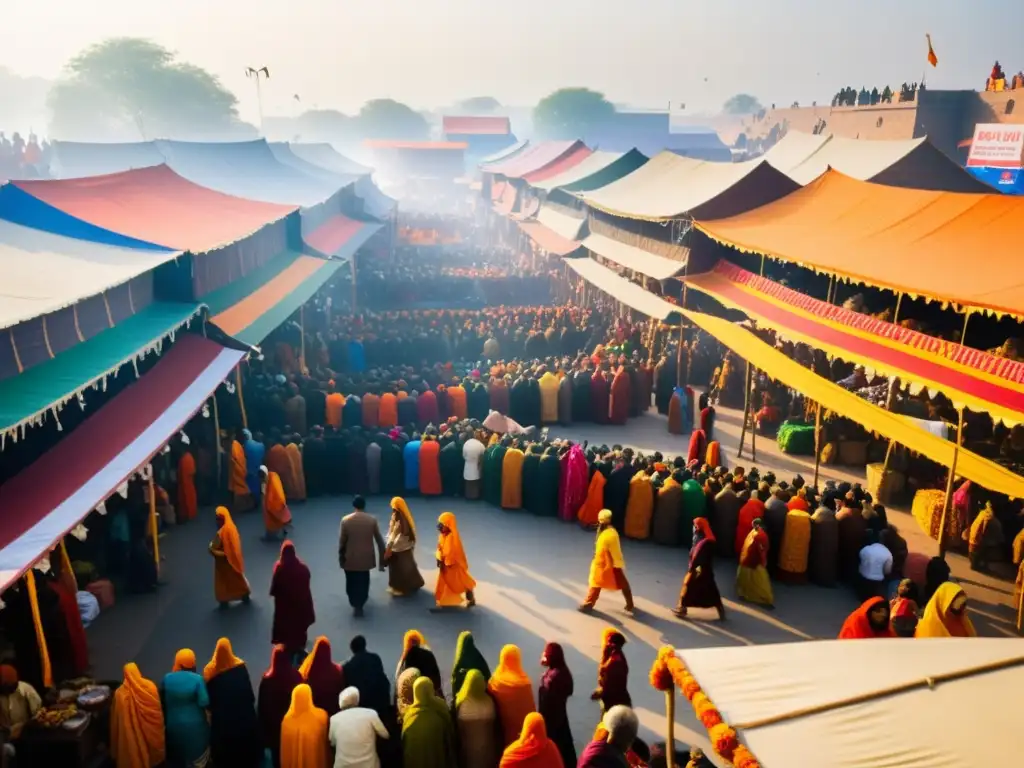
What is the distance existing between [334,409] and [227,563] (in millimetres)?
4762

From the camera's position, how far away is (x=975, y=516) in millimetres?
9961

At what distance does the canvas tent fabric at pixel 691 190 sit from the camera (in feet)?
56.6

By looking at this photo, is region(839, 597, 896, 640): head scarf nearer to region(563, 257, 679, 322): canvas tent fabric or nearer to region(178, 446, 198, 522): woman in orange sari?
region(178, 446, 198, 522): woman in orange sari

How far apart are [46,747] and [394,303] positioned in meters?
19.6

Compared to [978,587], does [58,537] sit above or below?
above

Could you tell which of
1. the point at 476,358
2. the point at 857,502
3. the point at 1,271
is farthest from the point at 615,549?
the point at 476,358

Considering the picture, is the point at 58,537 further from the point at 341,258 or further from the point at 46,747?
the point at 341,258

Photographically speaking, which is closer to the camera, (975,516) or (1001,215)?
(975,516)

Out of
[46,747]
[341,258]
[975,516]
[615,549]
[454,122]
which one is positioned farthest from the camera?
[454,122]

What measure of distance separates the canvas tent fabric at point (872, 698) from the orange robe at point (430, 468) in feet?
22.2

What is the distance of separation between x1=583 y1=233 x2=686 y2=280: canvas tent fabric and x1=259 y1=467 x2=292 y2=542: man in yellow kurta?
996 centimetres

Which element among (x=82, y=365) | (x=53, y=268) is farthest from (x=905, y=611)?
(x=53, y=268)

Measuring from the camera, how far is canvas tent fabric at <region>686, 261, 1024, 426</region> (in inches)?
338

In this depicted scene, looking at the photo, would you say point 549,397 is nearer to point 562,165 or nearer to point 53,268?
point 53,268
